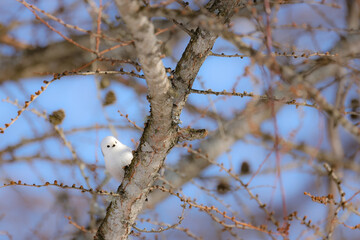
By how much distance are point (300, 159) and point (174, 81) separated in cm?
154

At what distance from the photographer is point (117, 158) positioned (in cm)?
114

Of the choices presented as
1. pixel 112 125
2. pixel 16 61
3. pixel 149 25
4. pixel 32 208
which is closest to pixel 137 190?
pixel 149 25

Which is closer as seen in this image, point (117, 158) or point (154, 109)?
point (154, 109)

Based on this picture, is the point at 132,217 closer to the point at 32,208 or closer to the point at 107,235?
the point at 107,235

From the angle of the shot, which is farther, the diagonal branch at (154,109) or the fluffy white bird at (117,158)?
the fluffy white bird at (117,158)

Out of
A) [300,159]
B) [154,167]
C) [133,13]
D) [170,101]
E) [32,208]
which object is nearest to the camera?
[133,13]

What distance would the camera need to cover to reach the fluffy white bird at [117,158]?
1.13 metres

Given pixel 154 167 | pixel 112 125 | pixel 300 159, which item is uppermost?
pixel 300 159

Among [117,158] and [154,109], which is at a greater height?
[117,158]

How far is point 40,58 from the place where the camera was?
223cm

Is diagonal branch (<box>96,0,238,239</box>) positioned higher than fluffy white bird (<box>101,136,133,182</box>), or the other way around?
fluffy white bird (<box>101,136,133,182</box>)

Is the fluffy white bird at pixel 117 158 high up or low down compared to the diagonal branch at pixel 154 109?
up

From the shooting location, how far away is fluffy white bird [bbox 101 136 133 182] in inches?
44.6

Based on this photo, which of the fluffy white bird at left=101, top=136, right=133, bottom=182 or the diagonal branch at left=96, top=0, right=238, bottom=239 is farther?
the fluffy white bird at left=101, top=136, right=133, bottom=182
